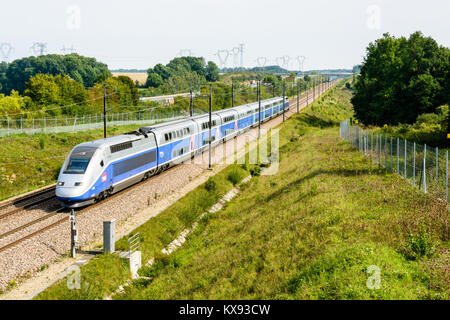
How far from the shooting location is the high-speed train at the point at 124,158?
2169 centimetres

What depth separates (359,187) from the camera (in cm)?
2156

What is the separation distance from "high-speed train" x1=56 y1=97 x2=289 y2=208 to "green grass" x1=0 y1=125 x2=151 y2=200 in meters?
8.79

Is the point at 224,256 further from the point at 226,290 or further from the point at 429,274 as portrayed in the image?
the point at 429,274

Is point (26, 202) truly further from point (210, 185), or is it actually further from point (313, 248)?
point (313, 248)

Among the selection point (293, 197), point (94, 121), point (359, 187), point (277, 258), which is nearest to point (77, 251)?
point (277, 258)

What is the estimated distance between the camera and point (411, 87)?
4891 cm

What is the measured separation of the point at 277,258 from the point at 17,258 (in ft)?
32.6

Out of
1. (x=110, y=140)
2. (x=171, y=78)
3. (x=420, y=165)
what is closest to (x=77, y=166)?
(x=110, y=140)

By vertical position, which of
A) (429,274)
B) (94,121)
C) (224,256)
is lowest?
(224,256)

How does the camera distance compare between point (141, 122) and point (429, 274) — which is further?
point (141, 122)

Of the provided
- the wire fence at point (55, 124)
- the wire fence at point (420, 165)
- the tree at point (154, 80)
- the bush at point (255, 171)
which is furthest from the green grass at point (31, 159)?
the tree at point (154, 80)

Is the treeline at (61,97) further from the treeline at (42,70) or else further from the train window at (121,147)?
the treeline at (42,70)

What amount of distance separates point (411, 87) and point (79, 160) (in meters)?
40.7

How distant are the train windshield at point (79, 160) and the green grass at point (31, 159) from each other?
9.06m
